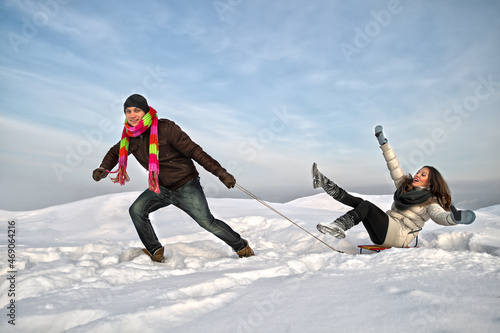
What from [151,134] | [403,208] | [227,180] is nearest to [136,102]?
[151,134]

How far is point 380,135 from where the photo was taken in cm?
375

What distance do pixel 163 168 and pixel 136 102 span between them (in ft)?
2.25

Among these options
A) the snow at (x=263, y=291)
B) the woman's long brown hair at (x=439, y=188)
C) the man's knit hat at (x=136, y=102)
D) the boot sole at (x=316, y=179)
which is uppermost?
the man's knit hat at (x=136, y=102)

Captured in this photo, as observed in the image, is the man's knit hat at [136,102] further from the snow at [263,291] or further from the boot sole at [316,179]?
the boot sole at [316,179]

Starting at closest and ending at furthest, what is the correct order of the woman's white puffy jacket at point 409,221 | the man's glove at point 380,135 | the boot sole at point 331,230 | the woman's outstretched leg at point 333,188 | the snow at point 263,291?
the snow at point 263,291 → the boot sole at point 331,230 → the woman's white puffy jacket at point 409,221 → the woman's outstretched leg at point 333,188 → the man's glove at point 380,135

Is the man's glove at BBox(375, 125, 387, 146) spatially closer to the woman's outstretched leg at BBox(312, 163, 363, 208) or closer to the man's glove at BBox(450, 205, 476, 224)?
the woman's outstretched leg at BBox(312, 163, 363, 208)

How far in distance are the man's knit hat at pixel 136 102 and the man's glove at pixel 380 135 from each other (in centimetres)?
263

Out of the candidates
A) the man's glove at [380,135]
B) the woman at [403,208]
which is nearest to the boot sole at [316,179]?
the woman at [403,208]

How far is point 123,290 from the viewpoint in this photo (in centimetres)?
212

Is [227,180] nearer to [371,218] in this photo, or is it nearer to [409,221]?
[371,218]

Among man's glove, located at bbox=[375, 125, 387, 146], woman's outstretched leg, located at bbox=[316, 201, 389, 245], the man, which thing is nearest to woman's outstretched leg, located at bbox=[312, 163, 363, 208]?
woman's outstretched leg, located at bbox=[316, 201, 389, 245]

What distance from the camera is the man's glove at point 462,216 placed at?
2762 mm

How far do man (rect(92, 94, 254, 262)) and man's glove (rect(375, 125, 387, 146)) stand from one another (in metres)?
1.87

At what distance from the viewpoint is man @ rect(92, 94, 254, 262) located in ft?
10.1
